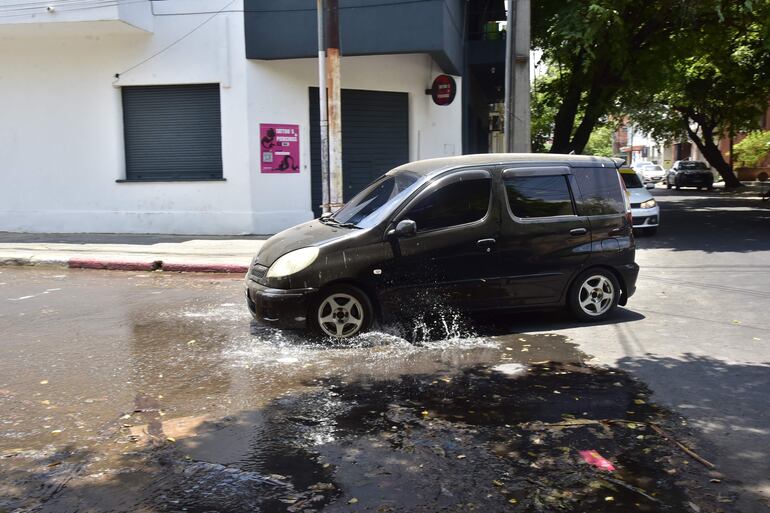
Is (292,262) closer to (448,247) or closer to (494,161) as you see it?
(448,247)

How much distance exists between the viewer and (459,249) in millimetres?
6598

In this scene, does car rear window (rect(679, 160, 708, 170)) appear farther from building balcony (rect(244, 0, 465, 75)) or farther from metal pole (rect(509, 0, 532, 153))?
building balcony (rect(244, 0, 465, 75))

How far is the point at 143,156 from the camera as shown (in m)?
14.8

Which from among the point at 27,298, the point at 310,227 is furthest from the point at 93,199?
the point at 310,227

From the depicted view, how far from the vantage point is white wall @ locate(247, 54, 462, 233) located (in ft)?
46.8

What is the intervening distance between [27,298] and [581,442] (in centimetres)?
766

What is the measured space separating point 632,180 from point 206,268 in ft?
34.9

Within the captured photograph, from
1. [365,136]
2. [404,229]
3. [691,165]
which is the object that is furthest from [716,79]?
[404,229]

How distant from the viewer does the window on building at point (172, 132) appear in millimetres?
14492

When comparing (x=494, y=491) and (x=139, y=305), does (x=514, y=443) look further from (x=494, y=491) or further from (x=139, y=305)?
(x=139, y=305)

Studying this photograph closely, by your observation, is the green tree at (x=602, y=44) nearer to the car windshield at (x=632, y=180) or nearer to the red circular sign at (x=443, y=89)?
the red circular sign at (x=443, y=89)

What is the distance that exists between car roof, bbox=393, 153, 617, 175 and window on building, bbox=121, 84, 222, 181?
8.40m

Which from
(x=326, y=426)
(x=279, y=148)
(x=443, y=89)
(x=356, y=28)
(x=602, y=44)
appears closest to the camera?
(x=326, y=426)

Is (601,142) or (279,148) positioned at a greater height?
(601,142)
